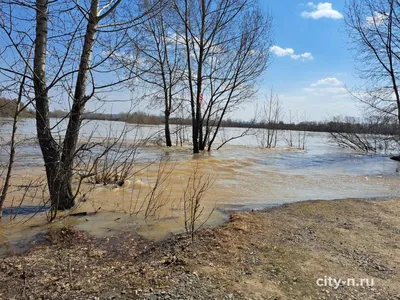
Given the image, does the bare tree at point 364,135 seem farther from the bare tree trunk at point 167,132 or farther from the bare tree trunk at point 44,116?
the bare tree trunk at point 44,116

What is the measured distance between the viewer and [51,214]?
180 inches

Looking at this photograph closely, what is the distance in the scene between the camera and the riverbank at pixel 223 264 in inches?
99.7

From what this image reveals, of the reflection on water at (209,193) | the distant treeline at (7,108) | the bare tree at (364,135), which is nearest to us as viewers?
the distant treeline at (7,108)

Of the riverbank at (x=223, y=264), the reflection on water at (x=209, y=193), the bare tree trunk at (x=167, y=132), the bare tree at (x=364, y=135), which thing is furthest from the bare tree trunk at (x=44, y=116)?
the bare tree at (x=364, y=135)

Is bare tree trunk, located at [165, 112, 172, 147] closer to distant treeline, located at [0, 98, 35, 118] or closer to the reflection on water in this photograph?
the reflection on water

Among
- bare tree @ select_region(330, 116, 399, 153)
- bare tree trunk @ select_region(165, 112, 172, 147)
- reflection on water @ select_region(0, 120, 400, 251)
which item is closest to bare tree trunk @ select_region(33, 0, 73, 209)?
reflection on water @ select_region(0, 120, 400, 251)

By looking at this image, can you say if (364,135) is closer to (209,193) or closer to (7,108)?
(209,193)

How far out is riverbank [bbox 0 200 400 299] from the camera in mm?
2533

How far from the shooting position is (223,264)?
9.91 feet

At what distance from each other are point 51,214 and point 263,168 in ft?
27.7

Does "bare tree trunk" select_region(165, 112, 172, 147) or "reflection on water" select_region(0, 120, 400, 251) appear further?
"bare tree trunk" select_region(165, 112, 172, 147)

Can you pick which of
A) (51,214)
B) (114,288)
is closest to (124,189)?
(51,214)

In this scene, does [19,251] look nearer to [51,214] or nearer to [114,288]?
[51,214]

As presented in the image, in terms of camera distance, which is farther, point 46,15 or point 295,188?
point 295,188
